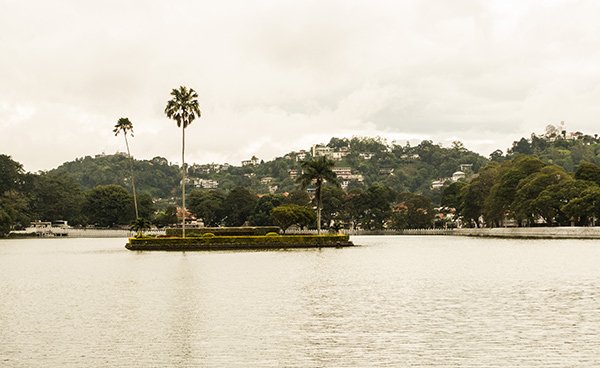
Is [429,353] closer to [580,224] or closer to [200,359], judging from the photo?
[200,359]

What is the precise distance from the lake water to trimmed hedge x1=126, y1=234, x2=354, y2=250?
152ft

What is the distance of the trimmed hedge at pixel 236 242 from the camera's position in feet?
360

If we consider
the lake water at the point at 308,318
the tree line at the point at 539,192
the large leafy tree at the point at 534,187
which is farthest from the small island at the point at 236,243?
the lake water at the point at 308,318

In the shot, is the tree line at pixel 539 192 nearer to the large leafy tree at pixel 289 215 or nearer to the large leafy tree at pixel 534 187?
the large leafy tree at pixel 534 187

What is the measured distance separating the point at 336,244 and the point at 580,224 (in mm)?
57640

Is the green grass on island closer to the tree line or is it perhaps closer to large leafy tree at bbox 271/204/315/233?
large leafy tree at bbox 271/204/315/233

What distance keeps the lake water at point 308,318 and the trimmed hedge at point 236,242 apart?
46436mm

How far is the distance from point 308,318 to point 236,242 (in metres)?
76.8

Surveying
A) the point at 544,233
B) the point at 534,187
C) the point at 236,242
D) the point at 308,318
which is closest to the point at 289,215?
the point at 236,242

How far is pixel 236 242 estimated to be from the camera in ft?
364

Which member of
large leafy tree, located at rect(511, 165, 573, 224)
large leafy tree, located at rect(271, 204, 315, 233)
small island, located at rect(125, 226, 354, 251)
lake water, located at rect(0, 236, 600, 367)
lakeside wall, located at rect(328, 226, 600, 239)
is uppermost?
large leafy tree, located at rect(511, 165, 573, 224)

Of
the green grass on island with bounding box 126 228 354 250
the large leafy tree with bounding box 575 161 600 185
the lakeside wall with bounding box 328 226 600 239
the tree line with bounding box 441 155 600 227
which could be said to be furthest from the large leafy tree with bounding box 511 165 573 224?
the green grass on island with bounding box 126 228 354 250

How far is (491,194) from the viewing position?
530 ft

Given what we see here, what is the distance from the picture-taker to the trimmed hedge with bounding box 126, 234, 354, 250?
109812mm
